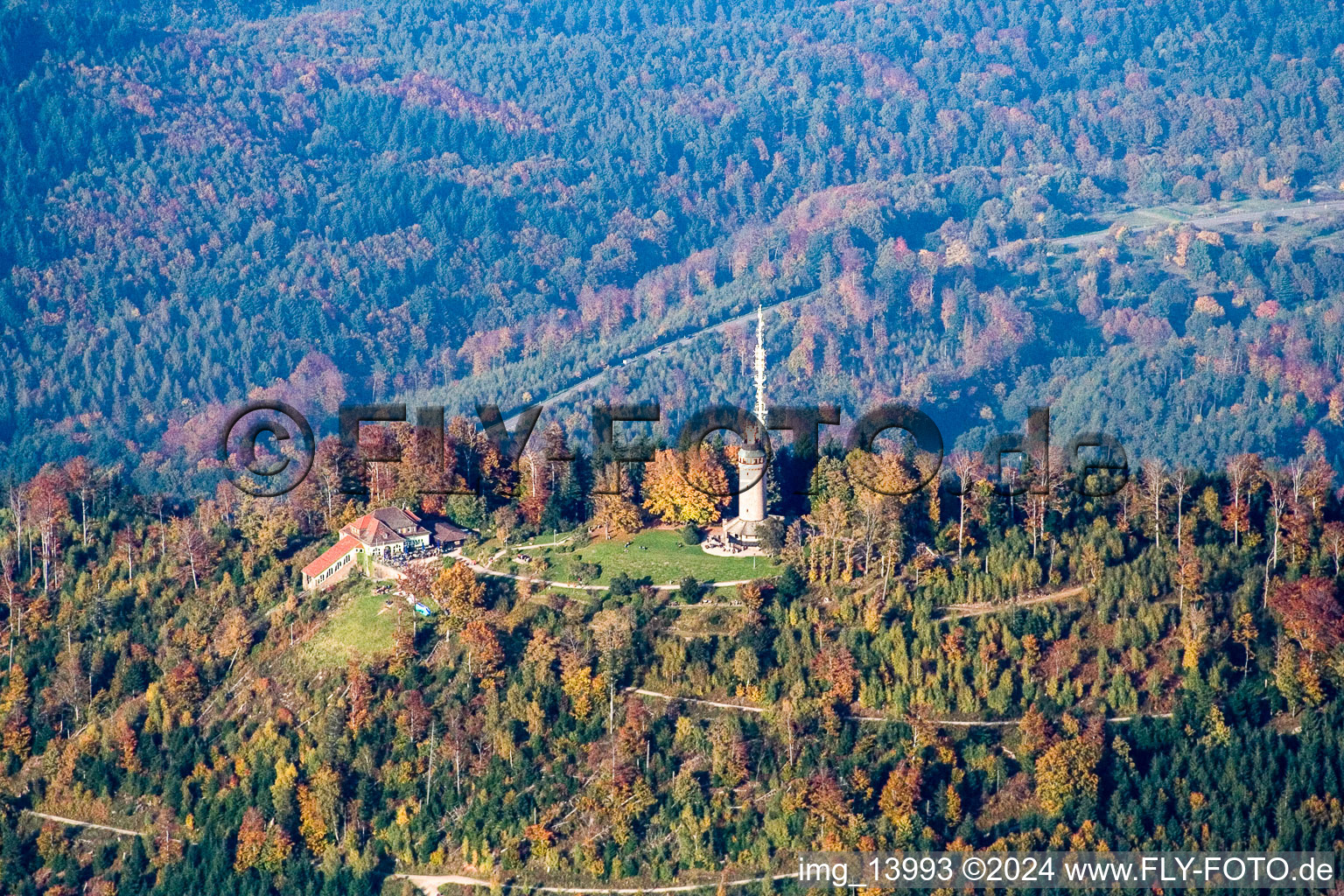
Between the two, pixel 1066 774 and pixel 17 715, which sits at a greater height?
pixel 17 715

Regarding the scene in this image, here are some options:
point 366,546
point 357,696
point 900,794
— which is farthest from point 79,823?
point 900,794

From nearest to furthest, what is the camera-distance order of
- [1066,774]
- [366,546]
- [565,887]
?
[565,887] → [1066,774] → [366,546]

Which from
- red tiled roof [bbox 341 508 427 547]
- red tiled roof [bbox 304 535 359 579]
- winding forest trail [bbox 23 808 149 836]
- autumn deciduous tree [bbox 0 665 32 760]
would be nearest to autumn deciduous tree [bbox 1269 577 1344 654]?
red tiled roof [bbox 341 508 427 547]

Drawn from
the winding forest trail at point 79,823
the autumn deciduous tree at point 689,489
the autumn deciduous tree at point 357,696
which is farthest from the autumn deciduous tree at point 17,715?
the autumn deciduous tree at point 689,489

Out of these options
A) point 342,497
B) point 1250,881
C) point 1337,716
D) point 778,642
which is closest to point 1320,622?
point 1337,716

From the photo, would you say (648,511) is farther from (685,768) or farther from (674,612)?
(685,768)

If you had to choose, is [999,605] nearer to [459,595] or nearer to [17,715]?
[459,595]
